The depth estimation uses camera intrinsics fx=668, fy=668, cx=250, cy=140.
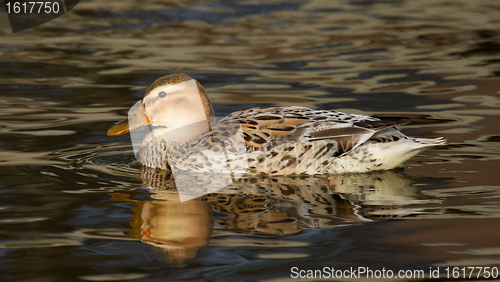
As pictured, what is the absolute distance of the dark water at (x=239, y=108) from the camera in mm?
Result: 4867

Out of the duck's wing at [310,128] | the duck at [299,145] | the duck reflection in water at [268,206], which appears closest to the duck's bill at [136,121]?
the duck at [299,145]

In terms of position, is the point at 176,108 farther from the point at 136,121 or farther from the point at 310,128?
the point at 310,128

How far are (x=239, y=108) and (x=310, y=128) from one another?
310 centimetres

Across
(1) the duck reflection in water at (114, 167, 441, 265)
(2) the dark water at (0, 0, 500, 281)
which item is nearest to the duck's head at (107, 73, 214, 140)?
(2) the dark water at (0, 0, 500, 281)

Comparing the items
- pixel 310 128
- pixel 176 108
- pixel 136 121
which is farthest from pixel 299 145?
pixel 136 121

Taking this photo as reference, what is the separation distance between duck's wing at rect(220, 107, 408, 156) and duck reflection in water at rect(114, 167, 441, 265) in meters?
0.39

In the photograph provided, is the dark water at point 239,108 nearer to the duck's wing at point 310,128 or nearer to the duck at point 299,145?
the duck at point 299,145

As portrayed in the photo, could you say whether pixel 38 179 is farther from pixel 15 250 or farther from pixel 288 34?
pixel 288 34

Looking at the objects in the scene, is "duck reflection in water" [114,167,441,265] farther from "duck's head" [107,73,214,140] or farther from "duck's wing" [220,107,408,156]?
"duck's head" [107,73,214,140]

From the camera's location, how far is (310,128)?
269 inches

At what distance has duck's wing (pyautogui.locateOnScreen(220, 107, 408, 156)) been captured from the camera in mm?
6672

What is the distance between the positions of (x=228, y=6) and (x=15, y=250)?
41.6ft

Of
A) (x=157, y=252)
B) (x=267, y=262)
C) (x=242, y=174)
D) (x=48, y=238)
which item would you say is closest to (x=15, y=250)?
(x=48, y=238)

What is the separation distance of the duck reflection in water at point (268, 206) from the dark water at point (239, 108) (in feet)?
0.08
